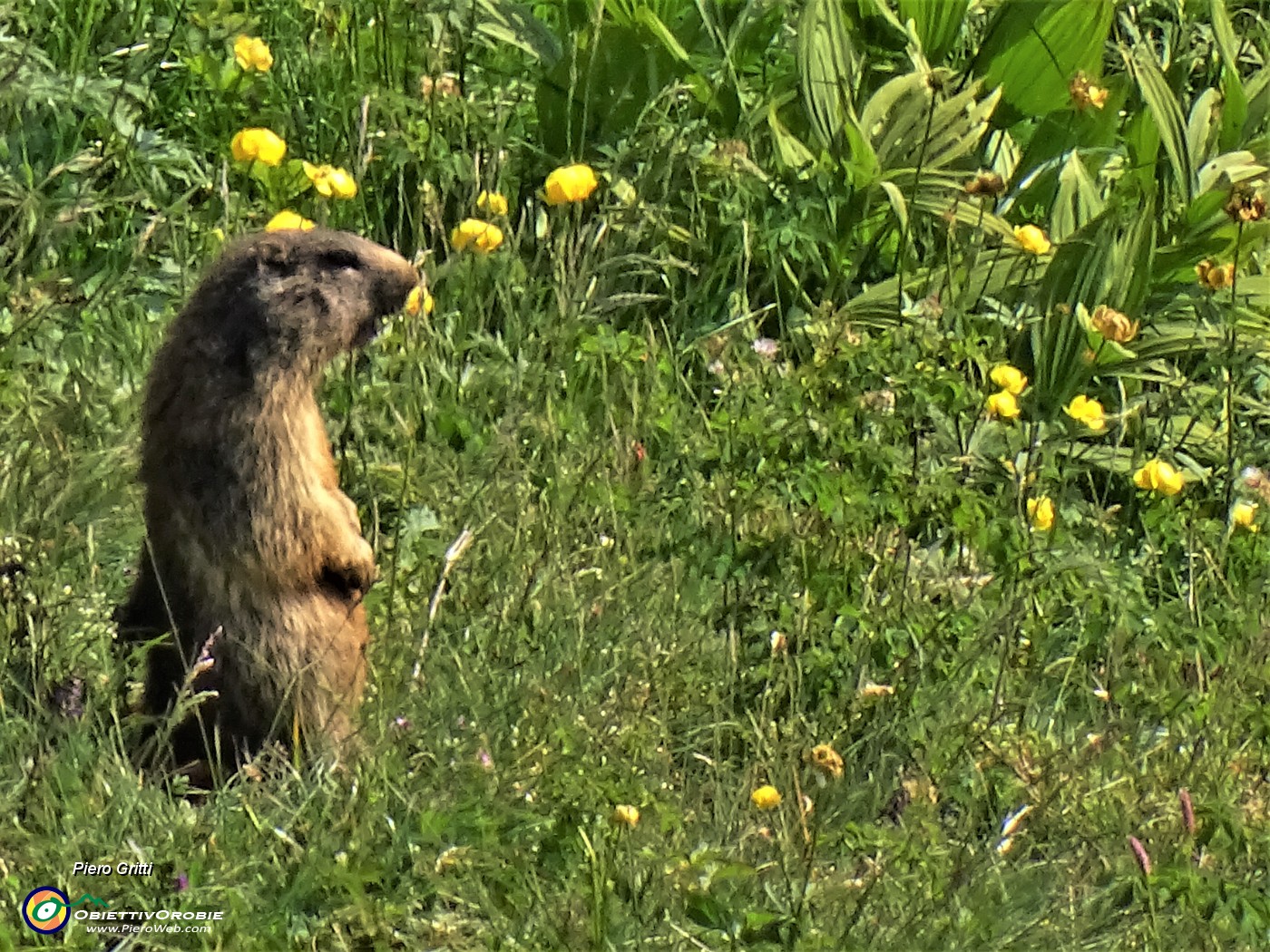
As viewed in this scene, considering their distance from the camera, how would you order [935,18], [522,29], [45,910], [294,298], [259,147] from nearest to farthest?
[45,910] → [294,298] → [259,147] → [522,29] → [935,18]

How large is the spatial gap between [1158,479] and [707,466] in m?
1.00

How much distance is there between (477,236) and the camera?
4289 millimetres

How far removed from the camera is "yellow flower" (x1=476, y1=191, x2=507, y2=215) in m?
4.45

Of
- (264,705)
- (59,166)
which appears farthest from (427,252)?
(264,705)

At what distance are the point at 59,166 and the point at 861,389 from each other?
6.08ft

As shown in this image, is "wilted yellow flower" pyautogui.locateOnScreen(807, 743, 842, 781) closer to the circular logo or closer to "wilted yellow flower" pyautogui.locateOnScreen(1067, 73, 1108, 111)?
the circular logo

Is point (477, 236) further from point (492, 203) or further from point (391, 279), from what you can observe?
point (391, 279)

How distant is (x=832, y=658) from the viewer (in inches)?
141

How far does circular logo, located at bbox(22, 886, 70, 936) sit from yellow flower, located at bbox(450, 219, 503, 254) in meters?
1.95

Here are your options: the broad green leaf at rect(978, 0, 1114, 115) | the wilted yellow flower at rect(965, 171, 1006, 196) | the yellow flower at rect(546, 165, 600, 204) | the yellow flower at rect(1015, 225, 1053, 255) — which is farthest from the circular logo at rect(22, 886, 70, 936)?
the broad green leaf at rect(978, 0, 1114, 115)

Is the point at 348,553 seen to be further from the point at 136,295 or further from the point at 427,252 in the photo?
the point at 136,295

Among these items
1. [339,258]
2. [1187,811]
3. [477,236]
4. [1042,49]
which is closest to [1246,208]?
[1042,49]

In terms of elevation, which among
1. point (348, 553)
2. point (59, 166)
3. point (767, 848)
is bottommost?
point (767, 848)

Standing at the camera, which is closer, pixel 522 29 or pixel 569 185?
pixel 569 185
